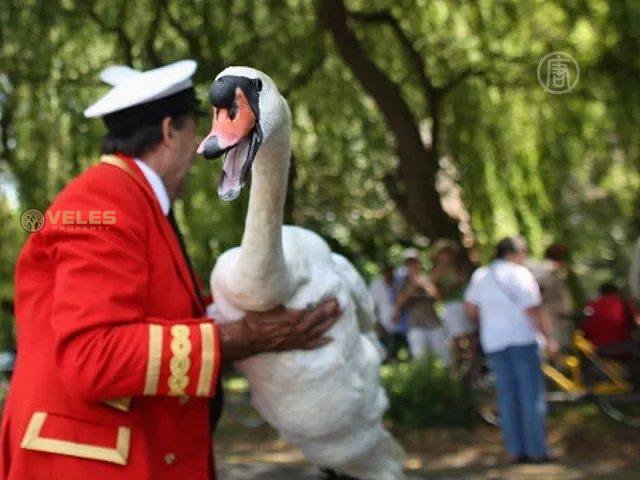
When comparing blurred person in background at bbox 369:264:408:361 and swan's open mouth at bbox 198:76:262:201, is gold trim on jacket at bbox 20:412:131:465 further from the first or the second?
blurred person in background at bbox 369:264:408:361

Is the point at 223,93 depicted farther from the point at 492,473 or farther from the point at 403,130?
the point at 403,130

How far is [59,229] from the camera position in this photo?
3.34 meters

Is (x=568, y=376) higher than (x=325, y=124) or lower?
lower

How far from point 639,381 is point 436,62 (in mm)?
3650

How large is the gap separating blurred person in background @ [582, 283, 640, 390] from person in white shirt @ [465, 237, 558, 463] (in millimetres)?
1681

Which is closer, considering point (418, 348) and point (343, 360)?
point (343, 360)

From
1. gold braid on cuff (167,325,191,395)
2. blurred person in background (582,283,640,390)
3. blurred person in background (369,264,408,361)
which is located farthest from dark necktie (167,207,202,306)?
blurred person in background (369,264,408,361)

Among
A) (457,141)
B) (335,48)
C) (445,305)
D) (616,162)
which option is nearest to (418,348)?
(445,305)

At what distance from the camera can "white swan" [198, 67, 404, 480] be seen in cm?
331

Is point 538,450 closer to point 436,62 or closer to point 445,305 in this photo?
point 445,305

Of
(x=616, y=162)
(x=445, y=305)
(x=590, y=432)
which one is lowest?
(x=590, y=432)

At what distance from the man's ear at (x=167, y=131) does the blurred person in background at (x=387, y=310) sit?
34.8 ft

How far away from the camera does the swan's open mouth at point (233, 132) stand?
9.07 feet

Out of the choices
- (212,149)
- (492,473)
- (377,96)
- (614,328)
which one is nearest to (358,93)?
(377,96)
